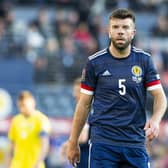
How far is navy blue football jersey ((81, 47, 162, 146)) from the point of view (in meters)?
8.42

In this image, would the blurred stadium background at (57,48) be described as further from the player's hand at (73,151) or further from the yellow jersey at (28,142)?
the player's hand at (73,151)

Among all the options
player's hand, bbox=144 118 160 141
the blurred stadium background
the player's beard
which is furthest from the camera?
the blurred stadium background

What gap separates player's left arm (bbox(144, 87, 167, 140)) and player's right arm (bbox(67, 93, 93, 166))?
617 mm

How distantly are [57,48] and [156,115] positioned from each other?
12.7 meters

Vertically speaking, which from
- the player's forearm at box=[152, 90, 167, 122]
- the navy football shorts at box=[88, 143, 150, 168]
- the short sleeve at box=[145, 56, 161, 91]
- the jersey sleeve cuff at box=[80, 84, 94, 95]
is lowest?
the navy football shorts at box=[88, 143, 150, 168]

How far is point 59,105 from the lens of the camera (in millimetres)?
18797

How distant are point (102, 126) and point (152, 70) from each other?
72cm

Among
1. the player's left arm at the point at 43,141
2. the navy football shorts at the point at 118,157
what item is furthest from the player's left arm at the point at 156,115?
the player's left arm at the point at 43,141

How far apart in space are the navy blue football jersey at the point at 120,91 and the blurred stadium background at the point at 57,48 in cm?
795

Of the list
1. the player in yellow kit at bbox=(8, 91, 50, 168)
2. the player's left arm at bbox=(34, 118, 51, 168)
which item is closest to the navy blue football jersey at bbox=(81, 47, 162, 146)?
the player's left arm at bbox=(34, 118, 51, 168)

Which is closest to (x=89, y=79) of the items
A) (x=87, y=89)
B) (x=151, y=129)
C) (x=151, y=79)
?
(x=87, y=89)

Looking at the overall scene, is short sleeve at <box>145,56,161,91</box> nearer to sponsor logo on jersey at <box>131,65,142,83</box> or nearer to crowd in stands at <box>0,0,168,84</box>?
sponsor logo on jersey at <box>131,65,142,83</box>

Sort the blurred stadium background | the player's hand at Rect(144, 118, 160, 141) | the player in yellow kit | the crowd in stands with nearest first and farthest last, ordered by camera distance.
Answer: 1. the player's hand at Rect(144, 118, 160, 141)
2. the player in yellow kit
3. the blurred stadium background
4. the crowd in stands

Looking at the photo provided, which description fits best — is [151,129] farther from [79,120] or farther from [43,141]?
[43,141]
